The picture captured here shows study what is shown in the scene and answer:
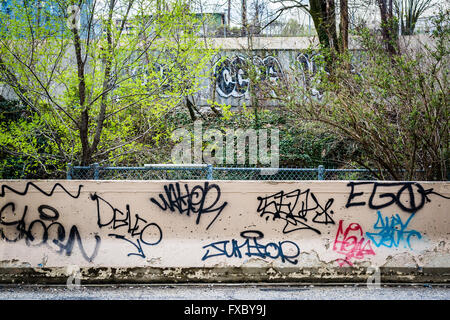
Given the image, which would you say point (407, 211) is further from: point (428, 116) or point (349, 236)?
point (428, 116)

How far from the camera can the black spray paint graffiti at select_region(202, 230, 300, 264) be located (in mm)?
5738

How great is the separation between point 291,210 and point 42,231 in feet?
11.3

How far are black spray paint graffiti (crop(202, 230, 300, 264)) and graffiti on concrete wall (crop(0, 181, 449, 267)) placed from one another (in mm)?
14

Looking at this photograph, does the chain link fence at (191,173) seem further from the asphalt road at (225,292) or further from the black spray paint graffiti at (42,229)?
the asphalt road at (225,292)

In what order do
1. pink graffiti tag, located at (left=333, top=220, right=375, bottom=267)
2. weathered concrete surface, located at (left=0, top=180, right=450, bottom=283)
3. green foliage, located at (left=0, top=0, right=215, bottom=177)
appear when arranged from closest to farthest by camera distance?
weathered concrete surface, located at (left=0, top=180, right=450, bottom=283)
pink graffiti tag, located at (left=333, top=220, right=375, bottom=267)
green foliage, located at (left=0, top=0, right=215, bottom=177)

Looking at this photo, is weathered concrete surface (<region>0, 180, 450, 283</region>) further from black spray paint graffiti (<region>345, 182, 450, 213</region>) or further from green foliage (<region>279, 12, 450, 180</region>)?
green foliage (<region>279, 12, 450, 180</region>)

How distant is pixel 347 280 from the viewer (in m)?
5.76

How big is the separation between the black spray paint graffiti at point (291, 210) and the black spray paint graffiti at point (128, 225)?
1.50 metres

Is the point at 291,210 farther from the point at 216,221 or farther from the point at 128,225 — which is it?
the point at 128,225

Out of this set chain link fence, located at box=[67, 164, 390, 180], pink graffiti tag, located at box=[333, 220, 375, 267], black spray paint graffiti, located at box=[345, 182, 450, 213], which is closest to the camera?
pink graffiti tag, located at box=[333, 220, 375, 267]

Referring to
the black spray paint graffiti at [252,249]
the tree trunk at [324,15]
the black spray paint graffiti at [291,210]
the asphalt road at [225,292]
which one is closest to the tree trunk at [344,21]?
the tree trunk at [324,15]

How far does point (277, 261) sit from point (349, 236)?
1.08 metres

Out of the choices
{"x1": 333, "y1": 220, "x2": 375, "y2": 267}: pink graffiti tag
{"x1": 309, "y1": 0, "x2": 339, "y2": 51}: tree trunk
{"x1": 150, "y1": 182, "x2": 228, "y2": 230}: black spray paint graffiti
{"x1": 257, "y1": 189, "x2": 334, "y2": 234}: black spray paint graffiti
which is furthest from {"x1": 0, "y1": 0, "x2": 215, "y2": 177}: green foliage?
{"x1": 309, "y1": 0, "x2": 339, "y2": 51}: tree trunk

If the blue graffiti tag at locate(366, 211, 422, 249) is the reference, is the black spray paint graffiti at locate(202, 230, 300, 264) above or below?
below
